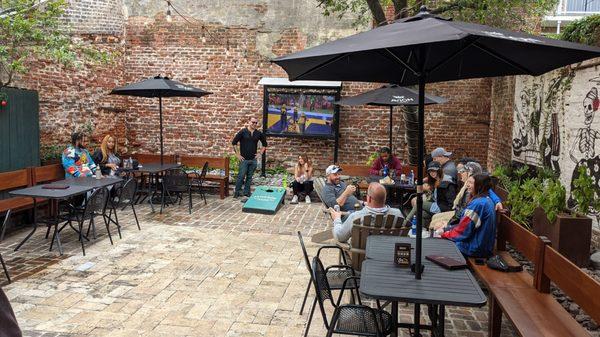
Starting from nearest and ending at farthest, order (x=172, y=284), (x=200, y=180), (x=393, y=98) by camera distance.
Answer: (x=172, y=284), (x=393, y=98), (x=200, y=180)

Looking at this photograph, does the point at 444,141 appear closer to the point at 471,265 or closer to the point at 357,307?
the point at 471,265

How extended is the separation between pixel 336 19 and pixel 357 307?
10.2 meters

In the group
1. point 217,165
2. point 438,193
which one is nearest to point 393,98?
point 438,193

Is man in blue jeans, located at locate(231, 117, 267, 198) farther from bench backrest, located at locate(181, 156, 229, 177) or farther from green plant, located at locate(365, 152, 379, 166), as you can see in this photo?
green plant, located at locate(365, 152, 379, 166)

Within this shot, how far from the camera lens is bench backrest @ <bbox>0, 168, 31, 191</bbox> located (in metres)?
7.07

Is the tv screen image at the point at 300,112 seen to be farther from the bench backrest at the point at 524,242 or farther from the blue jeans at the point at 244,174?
the bench backrest at the point at 524,242

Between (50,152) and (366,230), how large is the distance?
770 cm

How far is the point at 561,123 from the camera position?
283 inches

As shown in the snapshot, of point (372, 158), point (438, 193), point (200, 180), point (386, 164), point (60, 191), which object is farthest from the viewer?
point (372, 158)

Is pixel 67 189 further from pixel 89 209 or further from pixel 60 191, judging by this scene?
pixel 89 209

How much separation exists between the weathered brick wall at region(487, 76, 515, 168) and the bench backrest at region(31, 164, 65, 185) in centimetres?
880

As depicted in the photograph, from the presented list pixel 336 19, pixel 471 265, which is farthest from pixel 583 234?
pixel 336 19

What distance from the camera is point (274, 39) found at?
1241 cm

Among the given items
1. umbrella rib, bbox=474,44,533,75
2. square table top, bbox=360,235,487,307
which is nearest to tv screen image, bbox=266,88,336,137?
umbrella rib, bbox=474,44,533,75
